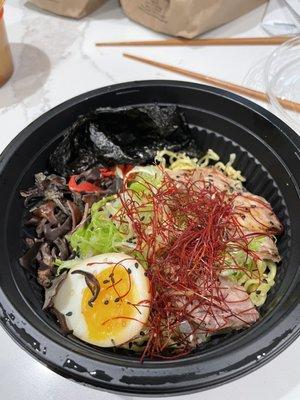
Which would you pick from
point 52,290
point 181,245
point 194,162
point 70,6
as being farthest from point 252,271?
point 70,6

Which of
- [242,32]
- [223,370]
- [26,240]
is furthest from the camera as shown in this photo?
[242,32]

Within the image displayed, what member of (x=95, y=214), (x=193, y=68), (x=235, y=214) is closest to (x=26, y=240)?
(x=95, y=214)

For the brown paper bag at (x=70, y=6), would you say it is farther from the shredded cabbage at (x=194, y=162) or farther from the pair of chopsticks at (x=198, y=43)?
the shredded cabbage at (x=194, y=162)

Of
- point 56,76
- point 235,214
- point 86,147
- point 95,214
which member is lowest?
point 95,214

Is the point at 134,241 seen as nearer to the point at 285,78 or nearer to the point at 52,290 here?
the point at 52,290

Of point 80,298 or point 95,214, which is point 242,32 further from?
point 80,298

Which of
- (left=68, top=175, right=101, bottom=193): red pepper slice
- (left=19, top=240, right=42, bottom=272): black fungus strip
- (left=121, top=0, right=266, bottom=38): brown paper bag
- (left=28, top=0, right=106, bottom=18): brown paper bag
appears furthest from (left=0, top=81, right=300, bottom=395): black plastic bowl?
(left=28, top=0, right=106, bottom=18): brown paper bag

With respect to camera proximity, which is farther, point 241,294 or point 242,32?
point 242,32

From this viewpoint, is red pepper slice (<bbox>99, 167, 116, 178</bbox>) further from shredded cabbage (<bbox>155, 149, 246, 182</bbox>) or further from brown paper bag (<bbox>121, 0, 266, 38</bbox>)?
brown paper bag (<bbox>121, 0, 266, 38</bbox>)
